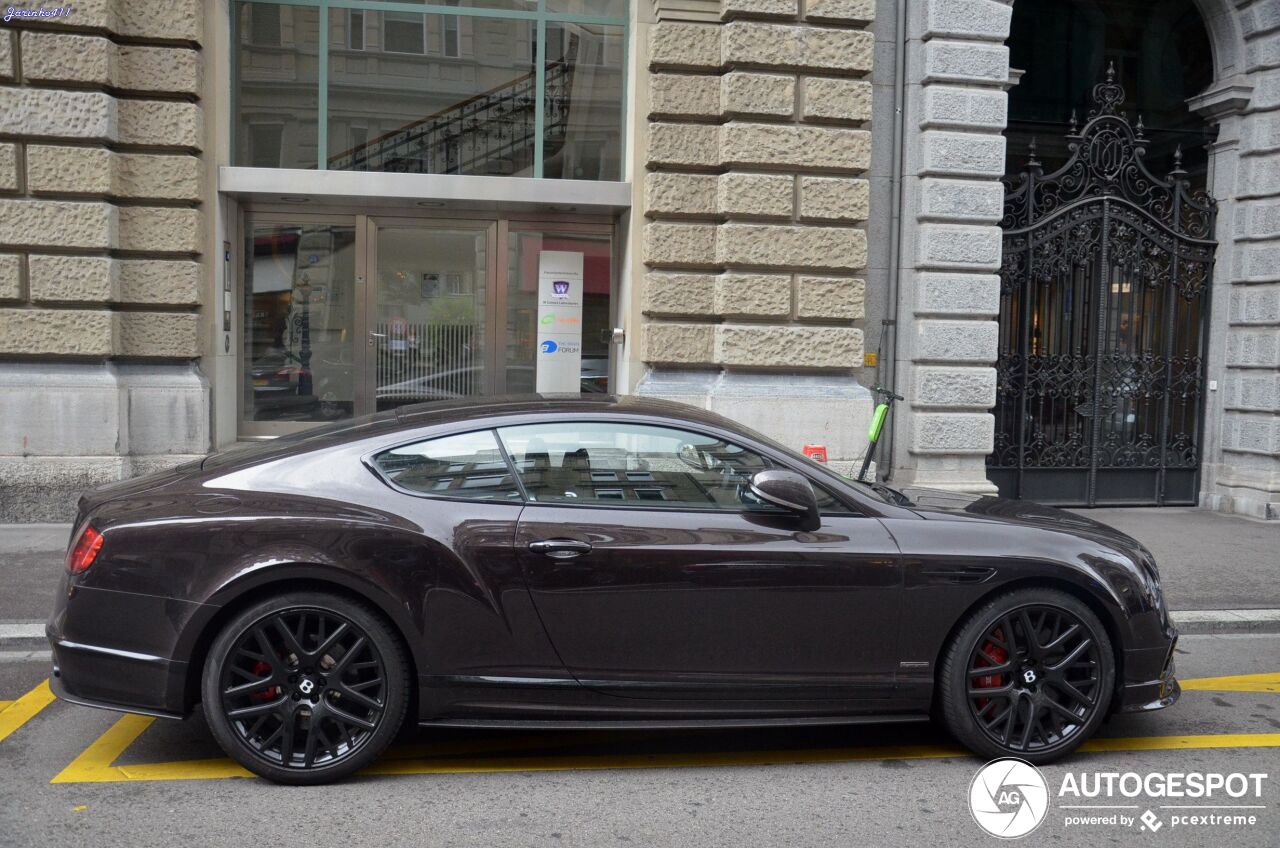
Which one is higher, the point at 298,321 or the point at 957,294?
the point at 957,294

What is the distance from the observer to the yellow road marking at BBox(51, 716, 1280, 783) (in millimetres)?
4395

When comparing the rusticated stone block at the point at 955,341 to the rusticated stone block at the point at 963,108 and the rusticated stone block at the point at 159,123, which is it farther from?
the rusticated stone block at the point at 159,123

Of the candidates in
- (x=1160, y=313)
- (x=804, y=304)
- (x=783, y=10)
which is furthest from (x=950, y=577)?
(x=1160, y=313)

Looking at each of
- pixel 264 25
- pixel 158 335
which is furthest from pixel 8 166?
pixel 264 25

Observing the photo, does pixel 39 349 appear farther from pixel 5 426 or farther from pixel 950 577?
pixel 950 577

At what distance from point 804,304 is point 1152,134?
485cm

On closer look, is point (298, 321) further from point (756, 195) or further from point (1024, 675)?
point (1024, 675)

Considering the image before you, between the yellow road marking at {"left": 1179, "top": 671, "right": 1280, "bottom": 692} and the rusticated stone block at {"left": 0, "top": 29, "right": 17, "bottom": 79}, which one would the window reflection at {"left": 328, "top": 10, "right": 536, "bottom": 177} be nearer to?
the rusticated stone block at {"left": 0, "top": 29, "right": 17, "bottom": 79}

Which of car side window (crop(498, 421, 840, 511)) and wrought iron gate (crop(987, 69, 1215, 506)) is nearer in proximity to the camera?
car side window (crop(498, 421, 840, 511))

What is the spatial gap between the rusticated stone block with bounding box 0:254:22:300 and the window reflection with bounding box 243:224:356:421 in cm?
194

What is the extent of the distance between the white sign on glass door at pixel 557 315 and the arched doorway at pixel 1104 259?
4.06 meters

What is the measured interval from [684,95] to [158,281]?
183 inches

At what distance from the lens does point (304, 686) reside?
419cm

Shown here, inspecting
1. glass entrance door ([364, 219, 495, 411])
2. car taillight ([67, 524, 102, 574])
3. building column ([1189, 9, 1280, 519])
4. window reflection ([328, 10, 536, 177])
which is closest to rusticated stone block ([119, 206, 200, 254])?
window reflection ([328, 10, 536, 177])
